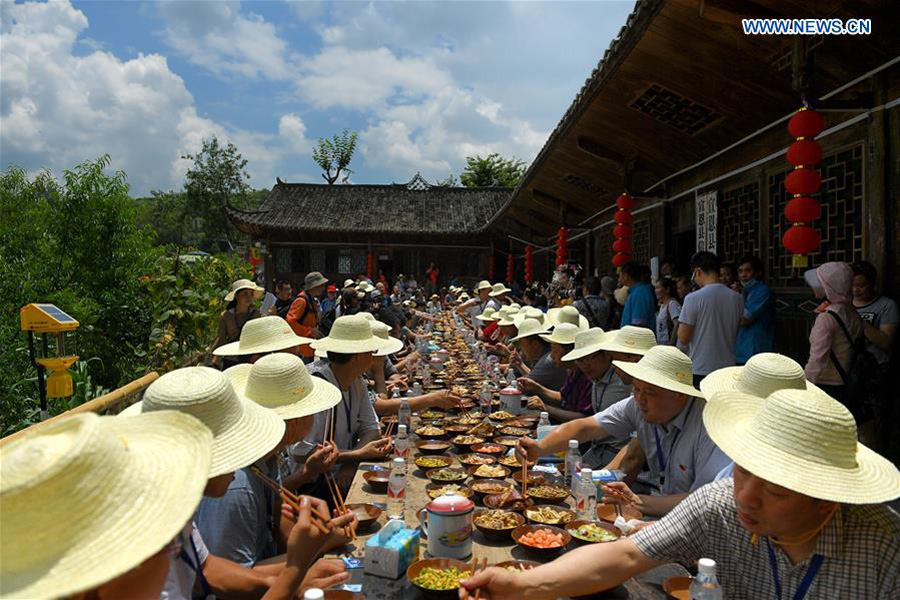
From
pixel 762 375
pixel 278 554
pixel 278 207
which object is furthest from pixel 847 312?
pixel 278 207

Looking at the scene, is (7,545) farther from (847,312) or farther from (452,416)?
(847,312)

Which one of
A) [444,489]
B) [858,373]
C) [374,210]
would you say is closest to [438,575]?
[444,489]

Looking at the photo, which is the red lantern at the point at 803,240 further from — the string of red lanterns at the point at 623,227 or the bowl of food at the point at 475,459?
the string of red lanterns at the point at 623,227

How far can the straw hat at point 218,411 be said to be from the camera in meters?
1.78

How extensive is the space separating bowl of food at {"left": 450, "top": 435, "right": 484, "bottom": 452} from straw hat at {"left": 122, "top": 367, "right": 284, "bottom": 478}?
1.88 metres

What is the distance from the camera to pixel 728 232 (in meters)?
7.21

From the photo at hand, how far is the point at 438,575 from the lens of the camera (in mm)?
2023

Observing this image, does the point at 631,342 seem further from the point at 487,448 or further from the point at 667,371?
the point at 487,448

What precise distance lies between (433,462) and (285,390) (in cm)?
114

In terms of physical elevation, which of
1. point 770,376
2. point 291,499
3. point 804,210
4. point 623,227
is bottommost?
point 291,499

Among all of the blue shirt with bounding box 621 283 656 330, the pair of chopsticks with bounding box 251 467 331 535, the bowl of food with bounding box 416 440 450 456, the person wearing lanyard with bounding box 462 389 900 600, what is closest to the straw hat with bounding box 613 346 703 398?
the person wearing lanyard with bounding box 462 389 900 600

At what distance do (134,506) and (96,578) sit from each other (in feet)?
0.46

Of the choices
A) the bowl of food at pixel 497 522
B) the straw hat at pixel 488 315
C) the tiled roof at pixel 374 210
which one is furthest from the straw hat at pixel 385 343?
the tiled roof at pixel 374 210

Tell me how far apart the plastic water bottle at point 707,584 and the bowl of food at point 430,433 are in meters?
2.43
